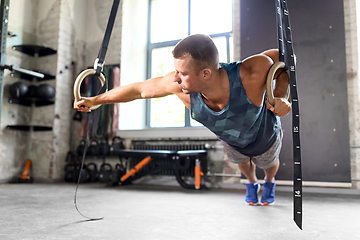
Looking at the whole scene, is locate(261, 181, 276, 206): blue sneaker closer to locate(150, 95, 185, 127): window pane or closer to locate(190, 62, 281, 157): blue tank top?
locate(190, 62, 281, 157): blue tank top

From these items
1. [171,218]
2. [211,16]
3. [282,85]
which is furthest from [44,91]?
[282,85]

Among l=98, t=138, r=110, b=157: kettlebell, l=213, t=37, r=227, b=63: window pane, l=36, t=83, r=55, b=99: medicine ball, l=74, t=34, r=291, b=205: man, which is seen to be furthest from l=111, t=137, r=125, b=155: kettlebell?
l=74, t=34, r=291, b=205: man

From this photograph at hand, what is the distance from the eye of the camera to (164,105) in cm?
567

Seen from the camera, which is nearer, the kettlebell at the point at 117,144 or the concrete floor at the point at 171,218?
the concrete floor at the point at 171,218

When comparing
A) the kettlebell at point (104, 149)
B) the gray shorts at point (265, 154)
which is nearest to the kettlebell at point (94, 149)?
the kettlebell at point (104, 149)

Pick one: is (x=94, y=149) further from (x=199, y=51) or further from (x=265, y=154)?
(x=199, y=51)

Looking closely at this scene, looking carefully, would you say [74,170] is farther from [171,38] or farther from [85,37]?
[171,38]

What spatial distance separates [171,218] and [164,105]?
11.9 ft

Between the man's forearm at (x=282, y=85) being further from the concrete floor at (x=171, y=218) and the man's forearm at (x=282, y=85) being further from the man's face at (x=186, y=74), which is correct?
the concrete floor at (x=171, y=218)

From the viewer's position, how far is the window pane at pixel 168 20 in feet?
18.9

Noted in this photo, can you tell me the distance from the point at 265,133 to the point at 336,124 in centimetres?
255

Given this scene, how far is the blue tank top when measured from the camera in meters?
1.47

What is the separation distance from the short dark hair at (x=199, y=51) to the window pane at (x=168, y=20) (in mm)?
4522

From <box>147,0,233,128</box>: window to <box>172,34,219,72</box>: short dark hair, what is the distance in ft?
12.8
